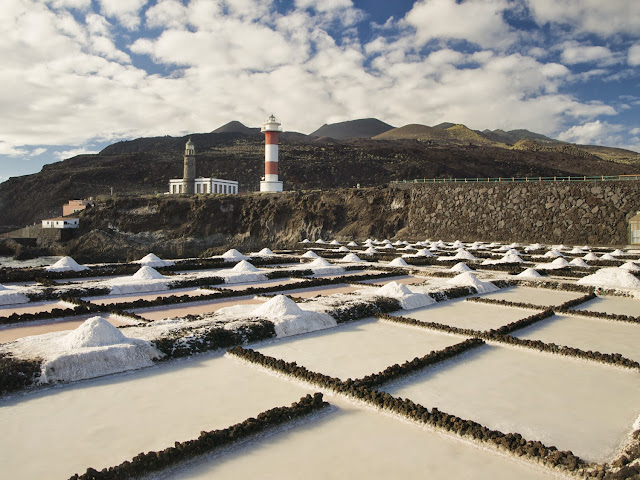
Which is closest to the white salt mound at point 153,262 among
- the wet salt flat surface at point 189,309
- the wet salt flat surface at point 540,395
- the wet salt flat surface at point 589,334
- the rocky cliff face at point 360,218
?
the wet salt flat surface at point 189,309

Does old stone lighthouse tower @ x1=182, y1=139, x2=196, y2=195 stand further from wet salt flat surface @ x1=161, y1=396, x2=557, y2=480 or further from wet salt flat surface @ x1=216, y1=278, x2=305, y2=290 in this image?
wet salt flat surface @ x1=161, y1=396, x2=557, y2=480

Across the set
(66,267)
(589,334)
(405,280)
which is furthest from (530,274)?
(66,267)

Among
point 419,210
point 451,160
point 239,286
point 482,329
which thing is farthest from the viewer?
point 451,160

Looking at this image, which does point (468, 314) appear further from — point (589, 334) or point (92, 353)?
point (92, 353)

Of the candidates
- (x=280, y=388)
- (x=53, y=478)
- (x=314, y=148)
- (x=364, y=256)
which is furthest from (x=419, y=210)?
(x=314, y=148)

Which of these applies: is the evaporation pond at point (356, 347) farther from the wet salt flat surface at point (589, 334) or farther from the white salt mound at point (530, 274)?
the white salt mound at point (530, 274)

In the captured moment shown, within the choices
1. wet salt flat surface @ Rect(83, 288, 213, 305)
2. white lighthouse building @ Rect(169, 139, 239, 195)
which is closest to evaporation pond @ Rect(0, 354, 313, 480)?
wet salt flat surface @ Rect(83, 288, 213, 305)

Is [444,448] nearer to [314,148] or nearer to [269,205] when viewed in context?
[269,205]
